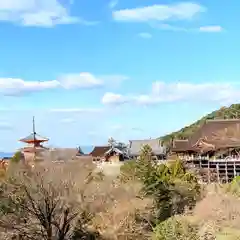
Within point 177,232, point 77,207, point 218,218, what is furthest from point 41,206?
point 177,232

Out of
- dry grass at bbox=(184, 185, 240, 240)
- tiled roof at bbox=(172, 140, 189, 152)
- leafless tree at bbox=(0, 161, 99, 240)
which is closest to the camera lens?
dry grass at bbox=(184, 185, 240, 240)

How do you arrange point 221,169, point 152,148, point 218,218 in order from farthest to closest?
point 152,148 → point 221,169 → point 218,218

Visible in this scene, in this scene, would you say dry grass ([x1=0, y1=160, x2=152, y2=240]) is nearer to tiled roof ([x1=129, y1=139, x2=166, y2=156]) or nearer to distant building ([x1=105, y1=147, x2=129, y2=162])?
distant building ([x1=105, y1=147, x2=129, y2=162])

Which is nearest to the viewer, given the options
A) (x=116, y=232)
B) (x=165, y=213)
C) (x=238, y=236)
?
(x=238, y=236)

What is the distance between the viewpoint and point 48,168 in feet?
68.4

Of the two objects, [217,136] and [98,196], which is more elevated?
[217,136]

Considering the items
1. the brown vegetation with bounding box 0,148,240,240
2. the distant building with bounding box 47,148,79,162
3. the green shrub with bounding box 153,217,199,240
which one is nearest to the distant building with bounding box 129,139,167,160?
the brown vegetation with bounding box 0,148,240,240

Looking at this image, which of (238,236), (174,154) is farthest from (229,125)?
(238,236)

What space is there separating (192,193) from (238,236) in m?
11.9

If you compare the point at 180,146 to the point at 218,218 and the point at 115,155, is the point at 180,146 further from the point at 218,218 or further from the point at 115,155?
the point at 218,218

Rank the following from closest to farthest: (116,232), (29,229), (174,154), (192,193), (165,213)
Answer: (29,229)
(116,232)
(165,213)
(192,193)
(174,154)

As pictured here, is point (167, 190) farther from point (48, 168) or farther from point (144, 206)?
point (48, 168)

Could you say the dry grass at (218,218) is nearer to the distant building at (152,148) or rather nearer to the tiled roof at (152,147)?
the distant building at (152,148)

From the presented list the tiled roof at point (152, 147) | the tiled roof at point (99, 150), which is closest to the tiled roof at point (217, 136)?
the tiled roof at point (152, 147)
